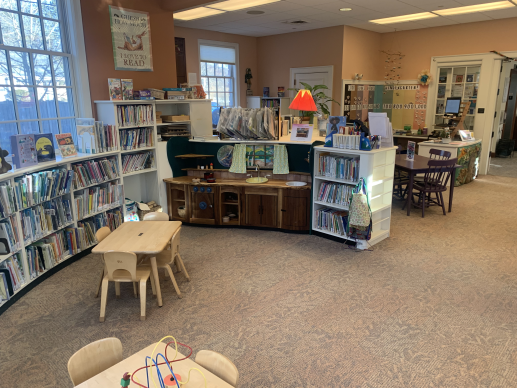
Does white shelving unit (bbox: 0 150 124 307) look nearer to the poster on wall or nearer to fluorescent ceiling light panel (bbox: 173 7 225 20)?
the poster on wall

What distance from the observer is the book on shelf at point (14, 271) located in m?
3.80

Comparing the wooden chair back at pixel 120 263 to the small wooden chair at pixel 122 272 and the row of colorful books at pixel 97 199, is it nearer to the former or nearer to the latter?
the small wooden chair at pixel 122 272

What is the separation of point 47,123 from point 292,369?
13.9ft

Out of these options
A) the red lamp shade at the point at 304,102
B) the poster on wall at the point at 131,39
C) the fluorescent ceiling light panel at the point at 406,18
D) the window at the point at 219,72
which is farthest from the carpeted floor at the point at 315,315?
the window at the point at 219,72

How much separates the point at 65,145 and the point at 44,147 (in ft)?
1.11

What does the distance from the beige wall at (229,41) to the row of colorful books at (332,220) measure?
518cm

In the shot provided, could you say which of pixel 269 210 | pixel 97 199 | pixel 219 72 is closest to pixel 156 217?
pixel 97 199

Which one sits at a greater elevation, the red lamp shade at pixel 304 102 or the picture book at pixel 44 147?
the red lamp shade at pixel 304 102

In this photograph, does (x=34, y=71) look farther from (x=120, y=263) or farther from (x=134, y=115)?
(x=120, y=263)

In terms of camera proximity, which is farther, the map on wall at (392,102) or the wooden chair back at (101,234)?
the map on wall at (392,102)

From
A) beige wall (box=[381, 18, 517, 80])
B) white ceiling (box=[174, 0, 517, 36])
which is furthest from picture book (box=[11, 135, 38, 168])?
beige wall (box=[381, 18, 517, 80])

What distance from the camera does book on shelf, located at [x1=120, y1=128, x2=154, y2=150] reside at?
557 cm

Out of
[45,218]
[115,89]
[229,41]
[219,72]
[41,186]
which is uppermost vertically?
[229,41]

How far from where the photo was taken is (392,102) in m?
10.3
